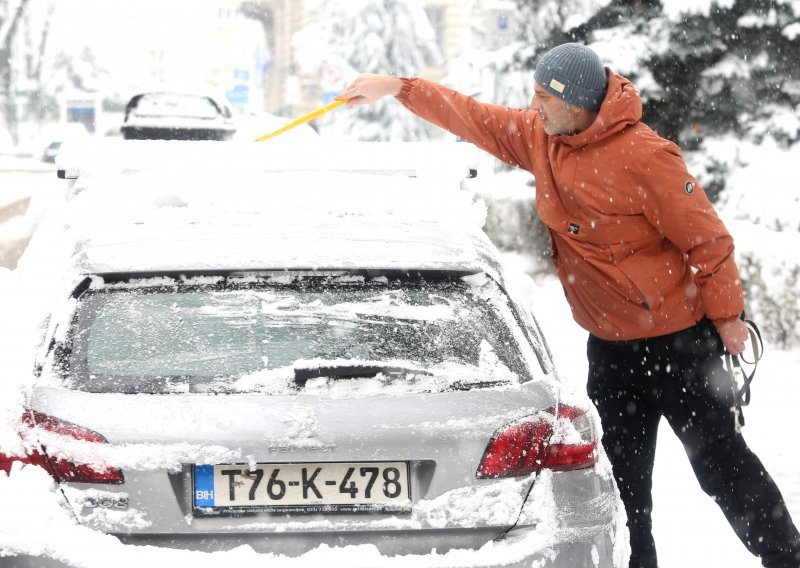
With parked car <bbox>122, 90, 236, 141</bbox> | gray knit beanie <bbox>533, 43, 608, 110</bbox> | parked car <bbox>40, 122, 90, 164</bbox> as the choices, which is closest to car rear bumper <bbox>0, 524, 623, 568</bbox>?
gray knit beanie <bbox>533, 43, 608, 110</bbox>

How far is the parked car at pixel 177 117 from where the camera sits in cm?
2183

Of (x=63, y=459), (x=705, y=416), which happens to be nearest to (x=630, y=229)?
(x=705, y=416)

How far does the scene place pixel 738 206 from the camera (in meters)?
11.0

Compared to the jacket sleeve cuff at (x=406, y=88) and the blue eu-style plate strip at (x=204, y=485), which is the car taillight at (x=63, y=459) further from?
the jacket sleeve cuff at (x=406, y=88)

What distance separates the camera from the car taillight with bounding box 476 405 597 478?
9.79ft

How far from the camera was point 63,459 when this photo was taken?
288cm

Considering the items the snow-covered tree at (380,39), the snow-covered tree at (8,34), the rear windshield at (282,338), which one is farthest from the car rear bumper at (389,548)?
the snow-covered tree at (8,34)

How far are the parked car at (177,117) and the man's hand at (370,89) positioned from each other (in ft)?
55.3

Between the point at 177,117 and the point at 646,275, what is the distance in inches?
759

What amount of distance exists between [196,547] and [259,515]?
159 mm

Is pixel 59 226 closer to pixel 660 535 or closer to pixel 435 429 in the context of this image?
pixel 435 429

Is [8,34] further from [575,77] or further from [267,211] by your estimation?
[267,211]

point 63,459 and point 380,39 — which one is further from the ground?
point 63,459

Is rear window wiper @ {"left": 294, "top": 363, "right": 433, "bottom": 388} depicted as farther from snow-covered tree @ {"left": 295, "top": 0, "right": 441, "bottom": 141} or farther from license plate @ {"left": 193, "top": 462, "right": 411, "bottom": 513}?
snow-covered tree @ {"left": 295, "top": 0, "right": 441, "bottom": 141}
